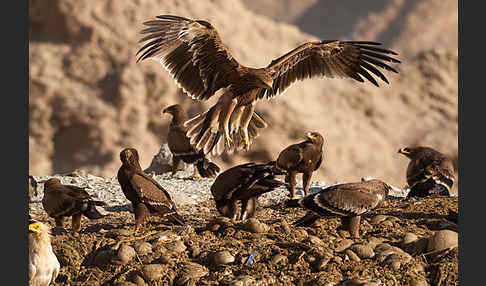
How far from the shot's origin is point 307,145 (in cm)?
742

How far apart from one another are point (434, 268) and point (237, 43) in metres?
12.4

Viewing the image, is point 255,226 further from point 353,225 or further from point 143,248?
point 143,248

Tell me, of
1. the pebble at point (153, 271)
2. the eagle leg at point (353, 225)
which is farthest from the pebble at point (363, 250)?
the pebble at point (153, 271)

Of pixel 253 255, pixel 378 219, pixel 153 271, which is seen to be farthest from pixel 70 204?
pixel 378 219

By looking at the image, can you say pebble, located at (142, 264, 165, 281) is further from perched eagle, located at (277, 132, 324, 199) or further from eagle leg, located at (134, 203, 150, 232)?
perched eagle, located at (277, 132, 324, 199)

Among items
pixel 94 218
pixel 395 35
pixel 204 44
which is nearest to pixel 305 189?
pixel 204 44

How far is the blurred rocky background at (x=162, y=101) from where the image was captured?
53.4 ft

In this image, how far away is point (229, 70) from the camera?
7371 millimetres

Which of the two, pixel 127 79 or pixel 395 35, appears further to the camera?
pixel 395 35

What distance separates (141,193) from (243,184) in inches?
36.5

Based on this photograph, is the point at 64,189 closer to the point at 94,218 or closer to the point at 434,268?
the point at 94,218

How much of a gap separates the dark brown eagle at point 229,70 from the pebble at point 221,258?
2.15m

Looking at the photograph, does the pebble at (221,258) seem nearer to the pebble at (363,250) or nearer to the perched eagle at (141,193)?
the perched eagle at (141,193)

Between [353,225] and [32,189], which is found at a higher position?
[32,189]
